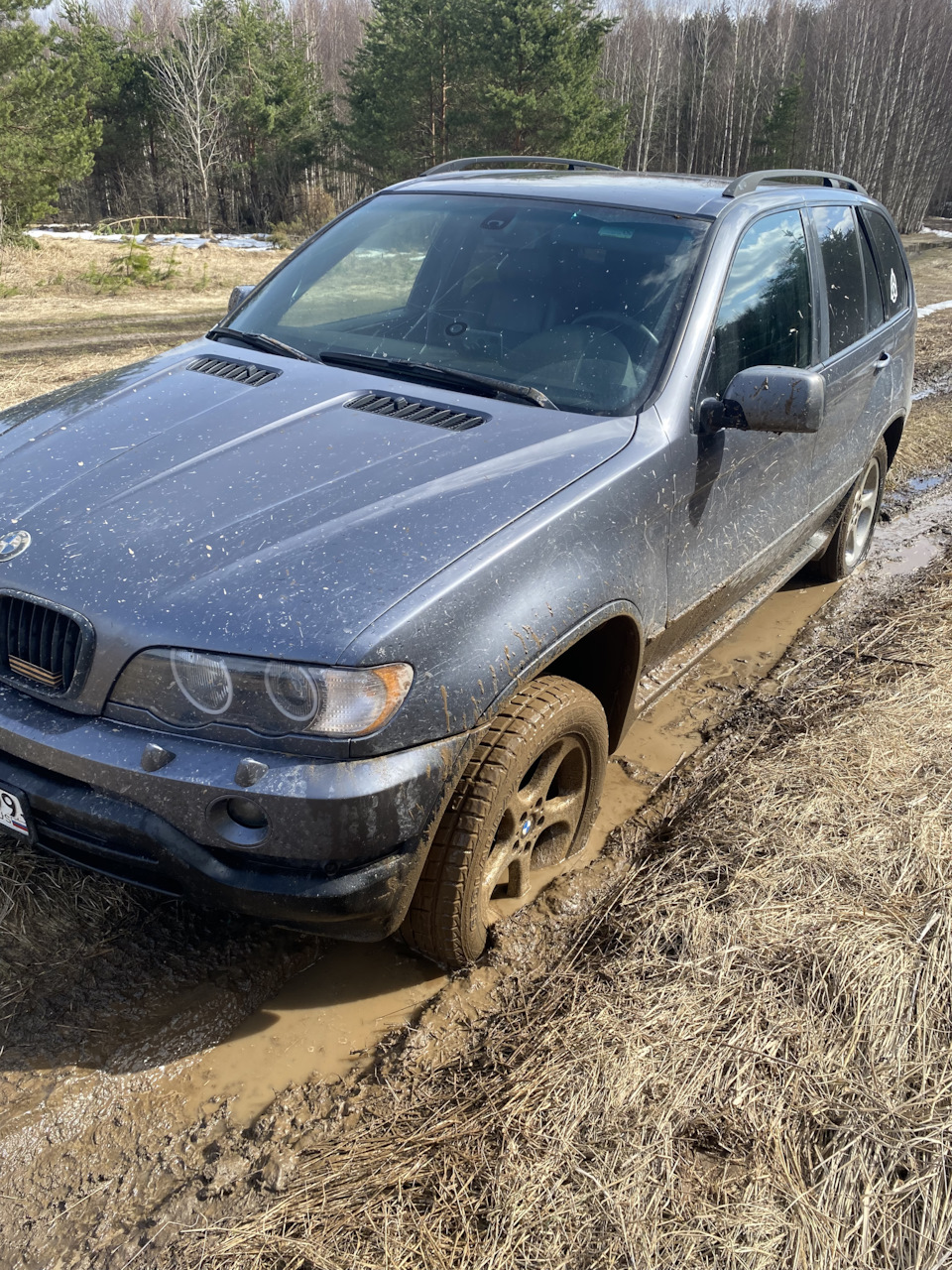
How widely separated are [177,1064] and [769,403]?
7.49 ft

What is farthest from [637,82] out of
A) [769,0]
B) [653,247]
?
[653,247]

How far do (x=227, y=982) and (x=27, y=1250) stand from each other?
708mm

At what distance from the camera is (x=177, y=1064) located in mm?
2172

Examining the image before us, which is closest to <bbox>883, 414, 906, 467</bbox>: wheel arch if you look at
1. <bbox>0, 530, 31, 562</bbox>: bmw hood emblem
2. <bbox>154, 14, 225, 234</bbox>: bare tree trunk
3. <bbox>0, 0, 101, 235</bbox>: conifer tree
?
<bbox>0, 530, 31, 562</bbox>: bmw hood emblem

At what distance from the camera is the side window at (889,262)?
4434 mm

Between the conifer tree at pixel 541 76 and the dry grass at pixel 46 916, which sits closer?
the dry grass at pixel 46 916

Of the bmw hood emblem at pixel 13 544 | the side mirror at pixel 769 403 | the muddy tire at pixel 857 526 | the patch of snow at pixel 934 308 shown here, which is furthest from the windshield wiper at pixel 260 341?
the patch of snow at pixel 934 308

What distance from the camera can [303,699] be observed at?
1862mm

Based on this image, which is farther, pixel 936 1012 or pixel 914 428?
pixel 914 428

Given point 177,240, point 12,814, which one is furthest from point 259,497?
point 177,240

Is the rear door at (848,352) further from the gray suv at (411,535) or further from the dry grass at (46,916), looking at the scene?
the dry grass at (46,916)

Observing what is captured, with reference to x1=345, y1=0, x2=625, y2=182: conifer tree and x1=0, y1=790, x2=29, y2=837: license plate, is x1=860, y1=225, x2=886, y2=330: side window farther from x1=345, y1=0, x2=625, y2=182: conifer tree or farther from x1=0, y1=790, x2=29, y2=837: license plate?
x1=345, y1=0, x2=625, y2=182: conifer tree

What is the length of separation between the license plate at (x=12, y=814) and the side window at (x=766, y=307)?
2109 mm

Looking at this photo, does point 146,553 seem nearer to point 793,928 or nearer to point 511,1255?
point 511,1255
